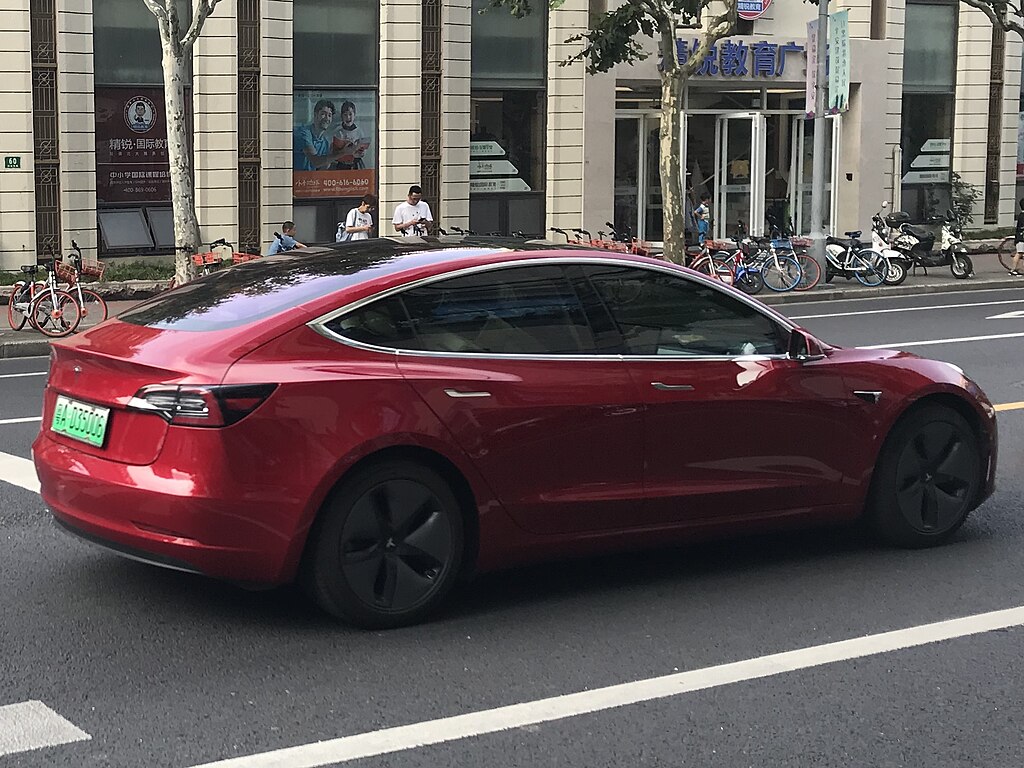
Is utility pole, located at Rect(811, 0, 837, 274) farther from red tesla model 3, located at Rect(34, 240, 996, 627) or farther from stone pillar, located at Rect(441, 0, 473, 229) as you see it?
red tesla model 3, located at Rect(34, 240, 996, 627)

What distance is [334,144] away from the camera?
27.5 meters

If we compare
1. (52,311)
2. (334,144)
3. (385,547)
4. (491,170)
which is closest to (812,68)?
(491,170)

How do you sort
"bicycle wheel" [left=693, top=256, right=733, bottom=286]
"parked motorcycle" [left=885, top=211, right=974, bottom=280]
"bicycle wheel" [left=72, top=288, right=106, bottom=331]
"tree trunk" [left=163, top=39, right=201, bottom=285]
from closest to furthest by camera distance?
1. "bicycle wheel" [left=72, top=288, right=106, bottom=331]
2. "tree trunk" [left=163, top=39, right=201, bottom=285]
3. "bicycle wheel" [left=693, top=256, right=733, bottom=286]
4. "parked motorcycle" [left=885, top=211, right=974, bottom=280]

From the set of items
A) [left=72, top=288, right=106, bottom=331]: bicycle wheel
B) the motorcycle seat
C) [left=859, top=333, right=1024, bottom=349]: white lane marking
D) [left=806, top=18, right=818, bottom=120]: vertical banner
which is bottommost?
[left=859, top=333, right=1024, bottom=349]: white lane marking

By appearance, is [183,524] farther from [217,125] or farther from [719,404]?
[217,125]

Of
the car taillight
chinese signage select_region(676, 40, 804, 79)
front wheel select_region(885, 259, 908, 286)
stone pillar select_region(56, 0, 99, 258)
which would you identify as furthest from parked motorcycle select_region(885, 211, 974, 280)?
the car taillight

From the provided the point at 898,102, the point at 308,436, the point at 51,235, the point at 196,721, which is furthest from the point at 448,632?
the point at 898,102

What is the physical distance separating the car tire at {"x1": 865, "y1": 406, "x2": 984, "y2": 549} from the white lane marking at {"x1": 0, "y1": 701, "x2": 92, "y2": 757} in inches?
152

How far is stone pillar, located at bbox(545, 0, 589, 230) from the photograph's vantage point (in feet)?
96.8

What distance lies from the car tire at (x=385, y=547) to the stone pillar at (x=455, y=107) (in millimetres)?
22543

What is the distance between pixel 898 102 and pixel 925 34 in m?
1.84

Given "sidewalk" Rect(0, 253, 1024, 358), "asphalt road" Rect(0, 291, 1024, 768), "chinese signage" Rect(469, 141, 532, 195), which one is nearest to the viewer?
"asphalt road" Rect(0, 291, 1024, 768)

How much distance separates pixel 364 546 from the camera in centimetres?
586

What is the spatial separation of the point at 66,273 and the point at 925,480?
1351 centimetres
